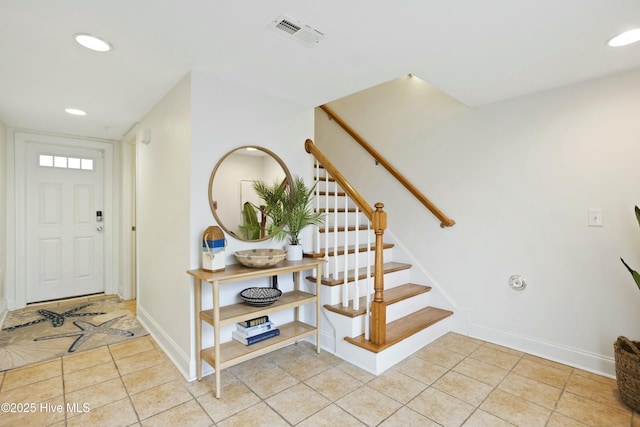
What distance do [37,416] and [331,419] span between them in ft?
5.21

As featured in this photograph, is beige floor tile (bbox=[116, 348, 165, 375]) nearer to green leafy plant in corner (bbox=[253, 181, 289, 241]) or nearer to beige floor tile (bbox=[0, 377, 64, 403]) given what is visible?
beige floor tile (bbox=[0, 377, 64, 403])

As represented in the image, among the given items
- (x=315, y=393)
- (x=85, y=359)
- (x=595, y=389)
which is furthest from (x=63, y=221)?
(x=595, y=389)

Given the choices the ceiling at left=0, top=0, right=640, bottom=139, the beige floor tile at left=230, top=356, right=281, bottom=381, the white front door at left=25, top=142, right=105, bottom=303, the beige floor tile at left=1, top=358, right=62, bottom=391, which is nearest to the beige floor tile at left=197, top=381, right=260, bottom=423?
the beige floor tile at left=230, top=356, right=281, bottom=381

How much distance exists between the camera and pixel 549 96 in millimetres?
2371

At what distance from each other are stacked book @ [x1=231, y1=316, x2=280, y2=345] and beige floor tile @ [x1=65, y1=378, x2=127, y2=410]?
73 cm

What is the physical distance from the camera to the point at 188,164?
2.11 metres

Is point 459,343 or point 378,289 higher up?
point 378,289

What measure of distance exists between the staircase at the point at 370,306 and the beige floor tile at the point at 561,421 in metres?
0.91

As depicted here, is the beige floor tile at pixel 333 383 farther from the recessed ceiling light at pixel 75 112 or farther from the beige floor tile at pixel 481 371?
the recessed ceiling light at pixel 75 112

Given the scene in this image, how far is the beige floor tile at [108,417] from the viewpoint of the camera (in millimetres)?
1664

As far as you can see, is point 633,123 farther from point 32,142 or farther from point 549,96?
point 32,142

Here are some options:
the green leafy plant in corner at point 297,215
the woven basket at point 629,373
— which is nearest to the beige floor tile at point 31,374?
the green leafy plant in corner at point 297,215

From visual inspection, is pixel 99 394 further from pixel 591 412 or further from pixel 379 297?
pixel 591 412

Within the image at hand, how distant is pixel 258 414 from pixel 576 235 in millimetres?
2430
